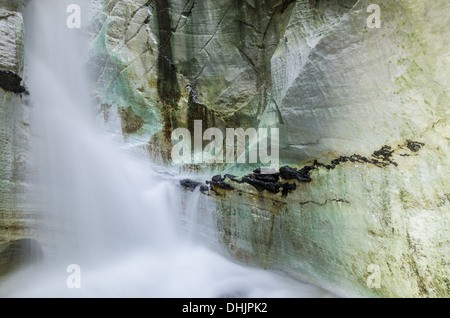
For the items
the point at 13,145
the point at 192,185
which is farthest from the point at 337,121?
the point at 13,145

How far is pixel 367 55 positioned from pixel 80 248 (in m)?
6.76

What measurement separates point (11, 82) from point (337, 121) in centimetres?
639

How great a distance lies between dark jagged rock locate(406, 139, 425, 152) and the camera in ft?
11.4

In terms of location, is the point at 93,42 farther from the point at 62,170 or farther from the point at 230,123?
the point at 230,123

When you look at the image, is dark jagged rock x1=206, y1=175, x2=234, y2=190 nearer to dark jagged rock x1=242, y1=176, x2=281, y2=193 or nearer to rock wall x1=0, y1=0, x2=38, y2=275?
dark jagged rock x1=242, y1=176, x2=281, y2=193

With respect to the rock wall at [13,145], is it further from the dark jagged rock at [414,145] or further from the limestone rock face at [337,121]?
the dark jagged rock at [414,145]

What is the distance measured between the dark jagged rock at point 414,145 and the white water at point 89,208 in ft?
9.84

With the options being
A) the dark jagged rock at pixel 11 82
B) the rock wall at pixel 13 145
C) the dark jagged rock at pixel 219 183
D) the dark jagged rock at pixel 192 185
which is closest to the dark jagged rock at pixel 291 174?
the dark jagged rock at pixel 219 183

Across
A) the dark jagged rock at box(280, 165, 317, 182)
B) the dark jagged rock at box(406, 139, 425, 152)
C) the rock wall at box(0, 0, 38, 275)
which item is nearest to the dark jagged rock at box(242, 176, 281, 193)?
the dark jagged rock at box(280, 165, 317, 182)

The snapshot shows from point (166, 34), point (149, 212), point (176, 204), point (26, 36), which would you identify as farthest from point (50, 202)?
point (166, 34)

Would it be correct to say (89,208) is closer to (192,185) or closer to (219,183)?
(192,185)

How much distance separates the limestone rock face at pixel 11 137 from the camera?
202 inches

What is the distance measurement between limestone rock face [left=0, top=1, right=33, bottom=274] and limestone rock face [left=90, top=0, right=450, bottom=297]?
1926 mm

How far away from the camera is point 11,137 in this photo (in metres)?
5.25
